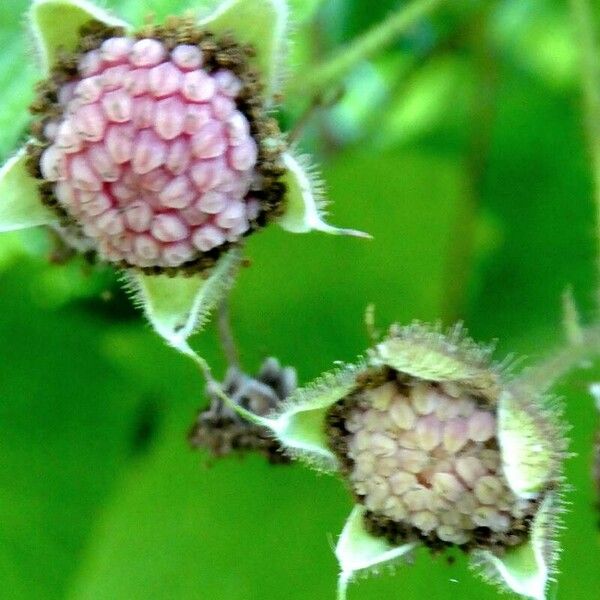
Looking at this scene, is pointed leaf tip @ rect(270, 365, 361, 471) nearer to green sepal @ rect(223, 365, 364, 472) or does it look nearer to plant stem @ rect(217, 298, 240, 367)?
green sepal @ rect(223, 365, 364, 472)

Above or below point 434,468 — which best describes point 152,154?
above

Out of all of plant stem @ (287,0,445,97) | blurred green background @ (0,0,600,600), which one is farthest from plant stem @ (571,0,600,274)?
plant stem @ (287,0,445,97)

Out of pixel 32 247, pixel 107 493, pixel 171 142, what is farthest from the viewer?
pixel 107 493

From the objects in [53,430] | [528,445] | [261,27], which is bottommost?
[53,430]

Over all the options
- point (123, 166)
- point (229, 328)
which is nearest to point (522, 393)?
point (229, 328)

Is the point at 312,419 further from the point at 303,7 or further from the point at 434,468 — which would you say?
the point at 303,7

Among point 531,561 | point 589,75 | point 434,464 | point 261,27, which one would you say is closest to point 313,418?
point 434,464

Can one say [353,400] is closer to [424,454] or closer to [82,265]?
[424,454]
